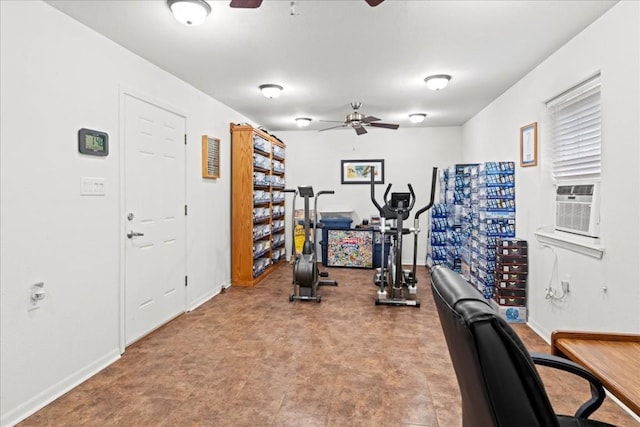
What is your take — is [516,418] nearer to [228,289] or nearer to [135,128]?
[135,128]

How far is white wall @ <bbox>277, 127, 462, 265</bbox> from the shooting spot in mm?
6770

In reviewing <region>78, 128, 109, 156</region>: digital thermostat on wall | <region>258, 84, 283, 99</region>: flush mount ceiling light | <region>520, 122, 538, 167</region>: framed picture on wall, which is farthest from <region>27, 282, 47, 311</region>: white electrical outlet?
<region>520, 122, 538, 167</region>: framed picture on wall

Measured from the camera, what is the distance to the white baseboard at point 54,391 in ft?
6.80

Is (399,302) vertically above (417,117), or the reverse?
(417,117)

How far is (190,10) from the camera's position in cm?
231

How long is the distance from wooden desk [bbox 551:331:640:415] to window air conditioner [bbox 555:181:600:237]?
1.62 meters

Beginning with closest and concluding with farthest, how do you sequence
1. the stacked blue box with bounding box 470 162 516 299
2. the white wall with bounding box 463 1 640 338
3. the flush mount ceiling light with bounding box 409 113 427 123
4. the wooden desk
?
the wooden desk < the white wall with bounding box 463 1 640 338 < the stacked blue box with bounding box 470 162 516 299 < the flush mount ceiling light with bounding box 409 113 427 123

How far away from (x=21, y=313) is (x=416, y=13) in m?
3.13

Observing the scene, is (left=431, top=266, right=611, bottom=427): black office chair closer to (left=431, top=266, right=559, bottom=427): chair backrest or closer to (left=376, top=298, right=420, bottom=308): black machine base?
(left=431, top=266, right=559, bottom=427): chair backrest

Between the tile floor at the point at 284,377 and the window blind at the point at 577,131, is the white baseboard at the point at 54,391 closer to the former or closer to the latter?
the tile floor at the point at 284,377

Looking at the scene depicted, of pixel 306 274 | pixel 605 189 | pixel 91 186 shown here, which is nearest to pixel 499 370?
pixel 605 189

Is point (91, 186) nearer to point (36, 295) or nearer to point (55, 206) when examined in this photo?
point (55, 206)

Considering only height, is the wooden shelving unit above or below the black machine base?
above

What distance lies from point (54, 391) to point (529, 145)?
4429mm
